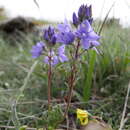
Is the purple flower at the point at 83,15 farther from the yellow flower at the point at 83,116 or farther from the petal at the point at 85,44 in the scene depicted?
the yellow flower at the point at 83,116

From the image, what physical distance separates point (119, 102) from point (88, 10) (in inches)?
35.3

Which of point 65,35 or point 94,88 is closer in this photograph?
point 65,35

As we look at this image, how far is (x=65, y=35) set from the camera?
1.18 metres

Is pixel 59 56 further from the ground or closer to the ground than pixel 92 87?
further from the ground

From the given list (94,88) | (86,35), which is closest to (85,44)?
(86,35)

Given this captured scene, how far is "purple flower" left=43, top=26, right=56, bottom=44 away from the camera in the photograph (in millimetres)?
1229

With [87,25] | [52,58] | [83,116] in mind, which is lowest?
[83,116]

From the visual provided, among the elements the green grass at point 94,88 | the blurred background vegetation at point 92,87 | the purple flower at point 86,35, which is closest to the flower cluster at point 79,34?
the purple flower at point 86,35

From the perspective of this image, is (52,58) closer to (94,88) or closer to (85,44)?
(85,44)

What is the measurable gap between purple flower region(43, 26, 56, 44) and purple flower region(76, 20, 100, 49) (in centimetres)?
12

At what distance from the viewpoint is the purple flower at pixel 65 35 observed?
46.3 inches

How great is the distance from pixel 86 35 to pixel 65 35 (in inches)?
3.6

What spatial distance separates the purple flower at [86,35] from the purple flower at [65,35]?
0.03 meters

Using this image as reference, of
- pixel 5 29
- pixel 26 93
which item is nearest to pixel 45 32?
pixel 26 93
